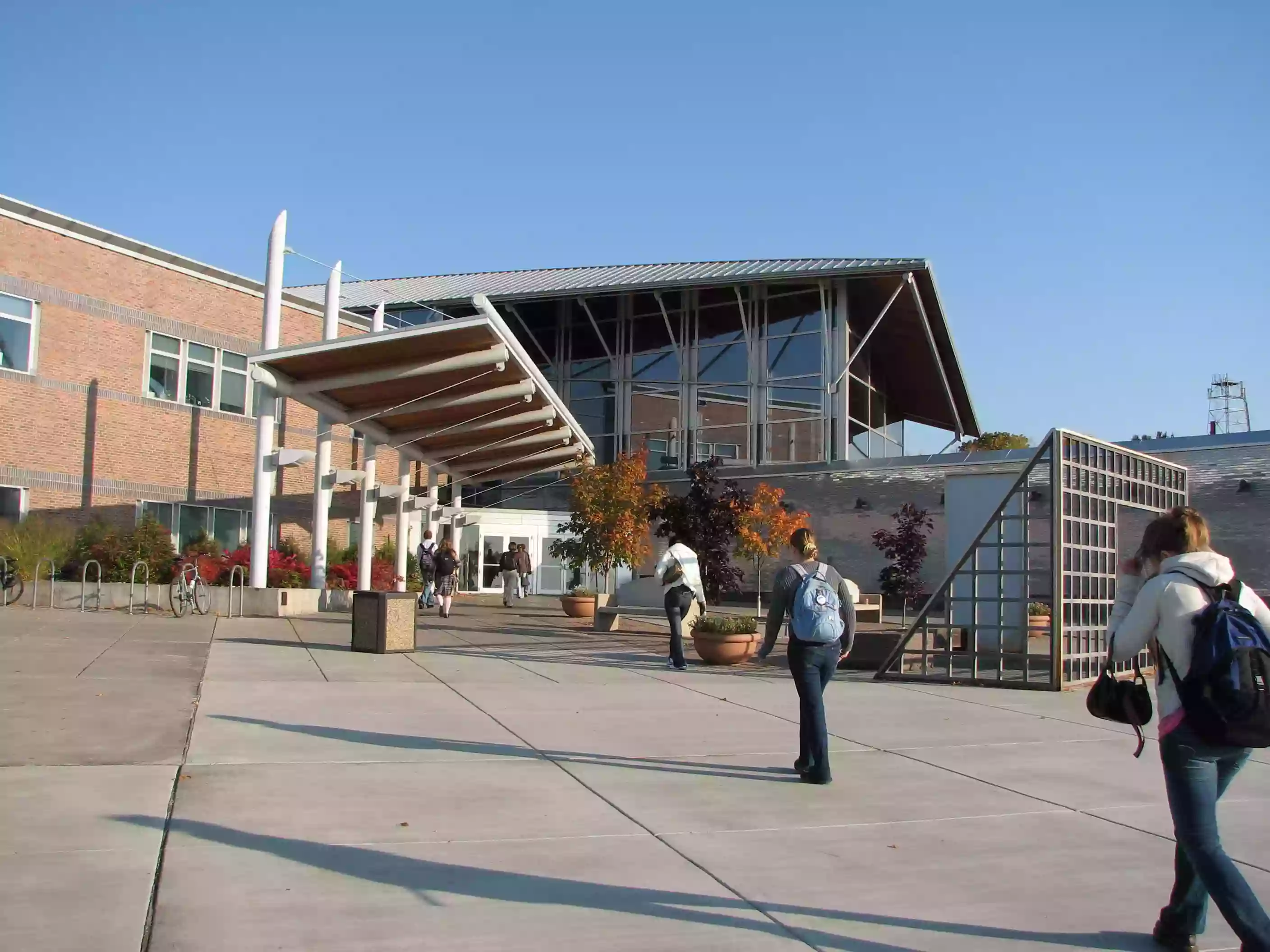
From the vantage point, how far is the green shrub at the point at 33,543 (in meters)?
22.2

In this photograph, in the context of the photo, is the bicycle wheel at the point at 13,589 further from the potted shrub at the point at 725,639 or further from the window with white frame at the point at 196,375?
the potted shrub at the point at 725,639

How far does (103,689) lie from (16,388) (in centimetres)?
1776

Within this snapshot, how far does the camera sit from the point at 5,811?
6098 millimetres

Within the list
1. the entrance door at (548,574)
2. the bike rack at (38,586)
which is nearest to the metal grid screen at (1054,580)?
the bike rack at (38,586)

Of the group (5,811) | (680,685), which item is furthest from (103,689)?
(680,685)

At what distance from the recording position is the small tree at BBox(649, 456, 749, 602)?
80.7ft

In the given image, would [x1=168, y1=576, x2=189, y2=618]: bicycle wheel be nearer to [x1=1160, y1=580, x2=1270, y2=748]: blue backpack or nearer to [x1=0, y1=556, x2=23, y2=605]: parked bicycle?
[x1=0, y1=556, x2=23, y2=605]: parked bicycle

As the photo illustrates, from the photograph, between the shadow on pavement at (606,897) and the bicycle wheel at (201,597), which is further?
the bicycle wheel at (201,597)

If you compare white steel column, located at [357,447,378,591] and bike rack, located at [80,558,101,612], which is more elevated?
white steel column, located at [357,447,378,591]

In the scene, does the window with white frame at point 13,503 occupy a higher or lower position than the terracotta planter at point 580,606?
higher

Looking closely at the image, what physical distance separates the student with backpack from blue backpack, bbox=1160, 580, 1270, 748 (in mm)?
3603

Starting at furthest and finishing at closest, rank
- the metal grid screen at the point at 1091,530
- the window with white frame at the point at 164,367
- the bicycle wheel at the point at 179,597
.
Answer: the window with white frame at the point at 164,367 < the bicycle wheel at the point at 179,597 < the metal grid screen at the point at 1091,530

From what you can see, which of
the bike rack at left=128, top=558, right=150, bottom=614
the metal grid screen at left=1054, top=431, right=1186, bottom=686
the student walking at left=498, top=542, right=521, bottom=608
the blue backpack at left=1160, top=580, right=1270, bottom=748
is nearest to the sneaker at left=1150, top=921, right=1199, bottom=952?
the blue backpack at left=1160, top=580, right=1270, bottom=748

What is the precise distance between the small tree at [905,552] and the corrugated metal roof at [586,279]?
793 centimetres
